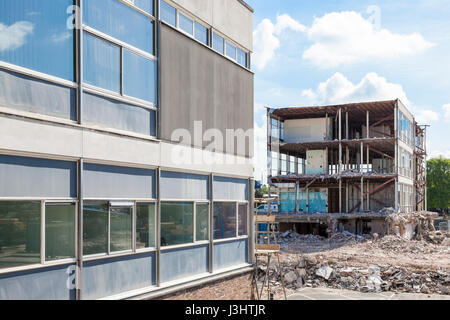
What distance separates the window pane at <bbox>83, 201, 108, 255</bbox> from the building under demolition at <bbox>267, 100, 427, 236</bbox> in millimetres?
35394

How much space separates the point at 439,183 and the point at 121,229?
275 ft

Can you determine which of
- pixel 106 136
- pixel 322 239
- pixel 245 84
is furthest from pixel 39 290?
pixel 322 239

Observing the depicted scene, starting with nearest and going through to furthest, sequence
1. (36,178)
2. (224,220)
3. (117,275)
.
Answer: (36,178) < (117,275) < (224,220)

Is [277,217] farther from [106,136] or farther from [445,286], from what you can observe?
[106,136]

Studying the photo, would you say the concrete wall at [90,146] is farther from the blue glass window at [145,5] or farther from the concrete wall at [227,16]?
the concrete wall at [227,16]

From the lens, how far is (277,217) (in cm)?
4578

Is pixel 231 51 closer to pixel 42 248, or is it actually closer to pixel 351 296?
pixel 42 248

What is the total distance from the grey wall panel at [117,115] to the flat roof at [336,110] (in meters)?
34.9

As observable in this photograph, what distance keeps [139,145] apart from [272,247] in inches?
327

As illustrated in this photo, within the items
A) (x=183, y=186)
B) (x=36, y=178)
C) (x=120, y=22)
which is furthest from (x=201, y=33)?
(x=36, y=178)

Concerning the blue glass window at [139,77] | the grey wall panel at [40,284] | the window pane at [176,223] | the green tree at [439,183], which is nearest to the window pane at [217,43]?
the blue glass window at [139,77]

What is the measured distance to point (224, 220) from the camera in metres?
15.4

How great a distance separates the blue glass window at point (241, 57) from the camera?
16922mm

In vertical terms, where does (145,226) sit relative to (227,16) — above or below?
below
